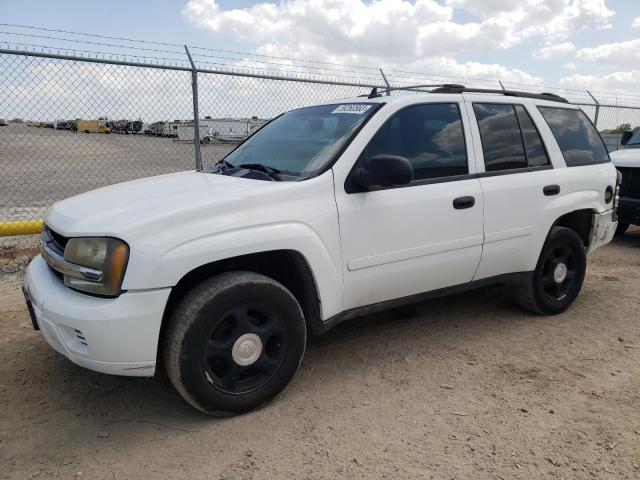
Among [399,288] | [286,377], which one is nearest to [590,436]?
[399,288]

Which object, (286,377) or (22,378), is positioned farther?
(22,378)

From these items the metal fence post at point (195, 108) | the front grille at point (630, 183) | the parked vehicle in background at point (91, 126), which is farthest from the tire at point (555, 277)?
the parked vehicle in background at point (91, 126)

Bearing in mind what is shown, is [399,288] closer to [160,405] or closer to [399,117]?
[399,117]

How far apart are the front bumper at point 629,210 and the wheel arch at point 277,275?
232 inches

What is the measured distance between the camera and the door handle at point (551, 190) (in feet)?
13.1

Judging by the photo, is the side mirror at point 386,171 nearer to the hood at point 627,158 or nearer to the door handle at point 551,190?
the door handle at point 551,190

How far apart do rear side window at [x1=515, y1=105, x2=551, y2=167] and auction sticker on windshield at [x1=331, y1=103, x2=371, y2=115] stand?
1.39 metres

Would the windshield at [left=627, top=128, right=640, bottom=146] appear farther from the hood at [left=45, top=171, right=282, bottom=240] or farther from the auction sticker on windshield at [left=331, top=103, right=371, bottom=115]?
the hood at [left=45, top=171, right=282, bottom=240]

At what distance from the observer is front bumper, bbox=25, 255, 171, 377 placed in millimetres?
2453

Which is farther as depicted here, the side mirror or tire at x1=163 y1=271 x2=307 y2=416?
the side mirror

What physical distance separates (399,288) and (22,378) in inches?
97.1

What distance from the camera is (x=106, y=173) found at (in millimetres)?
13164

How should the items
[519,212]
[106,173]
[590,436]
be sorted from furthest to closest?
1. [106,173]
2. [519,212]
3. [590,436]

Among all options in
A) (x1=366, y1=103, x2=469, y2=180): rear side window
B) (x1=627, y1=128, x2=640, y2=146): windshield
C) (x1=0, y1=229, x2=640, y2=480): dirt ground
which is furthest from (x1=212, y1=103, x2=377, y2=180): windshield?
(x1=627, y1=128, x2=640, y2=146): windshield
